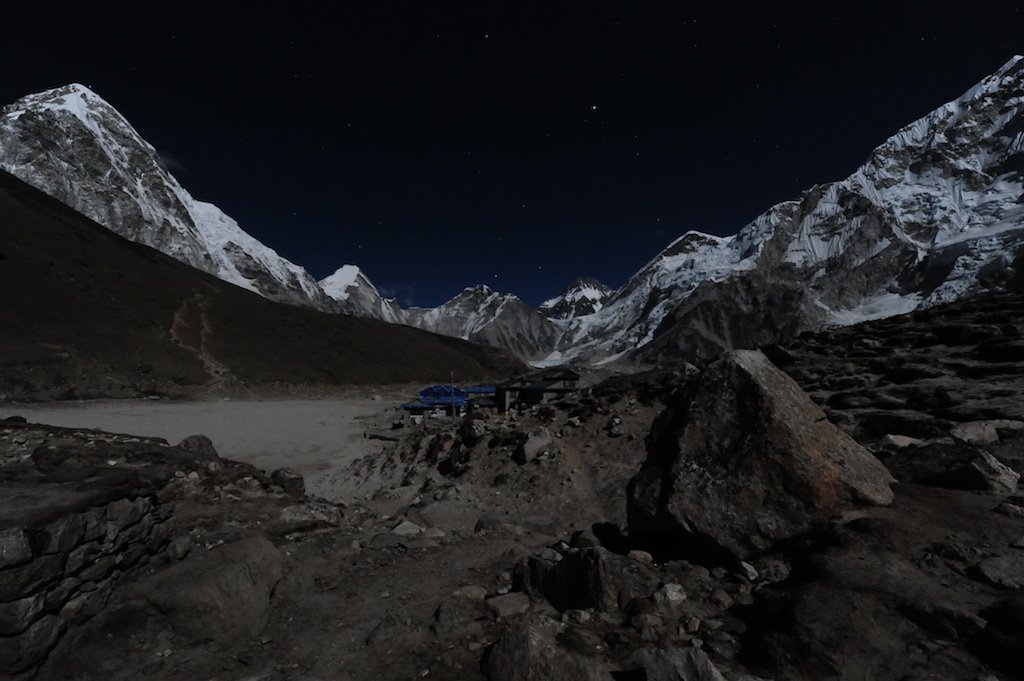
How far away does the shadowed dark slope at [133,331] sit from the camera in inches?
1859

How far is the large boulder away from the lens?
18.4 ft

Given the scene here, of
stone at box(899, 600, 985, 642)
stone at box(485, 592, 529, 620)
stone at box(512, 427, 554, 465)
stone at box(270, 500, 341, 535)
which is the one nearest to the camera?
stone at box(899, 600, 985, 642)

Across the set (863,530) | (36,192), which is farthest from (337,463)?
(36,192)

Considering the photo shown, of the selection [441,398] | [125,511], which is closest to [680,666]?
A: [125,511]

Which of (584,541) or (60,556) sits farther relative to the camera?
(584,541)

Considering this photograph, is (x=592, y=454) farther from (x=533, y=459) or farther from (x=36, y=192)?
(x=36, y=192)

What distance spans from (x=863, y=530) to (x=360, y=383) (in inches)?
3368

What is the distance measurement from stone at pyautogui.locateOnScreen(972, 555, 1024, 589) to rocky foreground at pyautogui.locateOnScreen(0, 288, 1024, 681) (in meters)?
0.02

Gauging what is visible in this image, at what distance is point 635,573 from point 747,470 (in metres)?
1.95

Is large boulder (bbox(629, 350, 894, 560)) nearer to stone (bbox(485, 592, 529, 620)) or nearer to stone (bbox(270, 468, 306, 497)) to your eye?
stone (bbox(485, 592, 529, 620))

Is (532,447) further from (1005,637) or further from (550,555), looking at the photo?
(1005,637)

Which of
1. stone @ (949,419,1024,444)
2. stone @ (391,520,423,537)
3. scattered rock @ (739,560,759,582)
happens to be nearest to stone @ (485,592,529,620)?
scattered rock @ (739,560,759,582)

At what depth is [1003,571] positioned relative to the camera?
13.6 ft

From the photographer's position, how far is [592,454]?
12555mm
